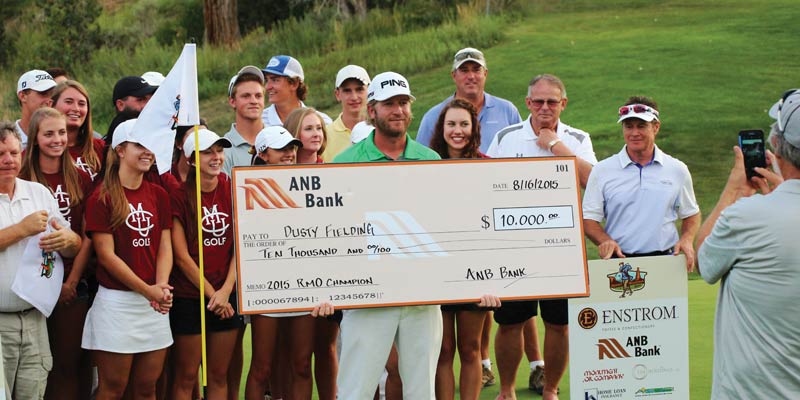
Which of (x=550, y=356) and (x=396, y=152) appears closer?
(x=396, y=152)

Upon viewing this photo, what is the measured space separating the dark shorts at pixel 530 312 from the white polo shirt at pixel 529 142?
3.18 feet

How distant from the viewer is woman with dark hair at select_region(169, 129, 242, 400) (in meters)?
6.30

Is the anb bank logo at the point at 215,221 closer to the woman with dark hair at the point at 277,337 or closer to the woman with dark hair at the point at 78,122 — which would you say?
the woman with dark hair at the point at 277,337

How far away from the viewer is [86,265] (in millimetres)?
6332

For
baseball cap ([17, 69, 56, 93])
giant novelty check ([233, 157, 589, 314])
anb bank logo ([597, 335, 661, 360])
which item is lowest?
anb bank logo ([597, 335, 661, 360])

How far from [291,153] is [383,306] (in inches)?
56.5

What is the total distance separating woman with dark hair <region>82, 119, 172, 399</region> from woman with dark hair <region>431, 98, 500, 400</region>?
1.60 meters

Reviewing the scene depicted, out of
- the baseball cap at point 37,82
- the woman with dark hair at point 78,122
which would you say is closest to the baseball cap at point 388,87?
the woman with dark hair at point 78,122

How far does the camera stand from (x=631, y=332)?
20.2 feet

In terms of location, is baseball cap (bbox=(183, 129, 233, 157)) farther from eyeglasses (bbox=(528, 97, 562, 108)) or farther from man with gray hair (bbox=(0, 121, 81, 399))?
eyeglasses (bbox=(528, 97, 562, 108))

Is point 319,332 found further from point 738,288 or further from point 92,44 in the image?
point 92,44

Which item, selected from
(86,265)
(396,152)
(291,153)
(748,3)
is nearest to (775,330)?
(396,152)

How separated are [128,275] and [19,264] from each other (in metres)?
0.56

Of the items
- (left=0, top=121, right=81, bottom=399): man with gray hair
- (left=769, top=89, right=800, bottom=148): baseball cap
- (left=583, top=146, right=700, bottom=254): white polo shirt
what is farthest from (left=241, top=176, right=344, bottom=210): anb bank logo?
(left=769, top=89, right=800, bottom=148): baseball cap
